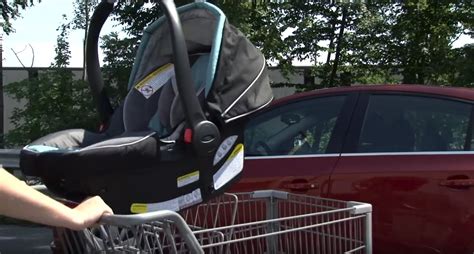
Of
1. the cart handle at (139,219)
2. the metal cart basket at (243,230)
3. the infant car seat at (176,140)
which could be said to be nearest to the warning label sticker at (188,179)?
the infant car seat at (176,140)

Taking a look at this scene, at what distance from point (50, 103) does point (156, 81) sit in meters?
7.28

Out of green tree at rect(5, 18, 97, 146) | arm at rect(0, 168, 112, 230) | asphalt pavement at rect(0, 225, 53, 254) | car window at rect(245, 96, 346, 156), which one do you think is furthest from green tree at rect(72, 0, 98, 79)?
arm at rect(0, 168, 112, 230)

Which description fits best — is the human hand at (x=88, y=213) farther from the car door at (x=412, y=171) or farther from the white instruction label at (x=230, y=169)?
the car door at (x=412, y=171)

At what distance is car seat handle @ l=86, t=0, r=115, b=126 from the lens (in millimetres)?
3260

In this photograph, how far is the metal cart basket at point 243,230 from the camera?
2.17m

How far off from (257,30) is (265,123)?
5.71 metres

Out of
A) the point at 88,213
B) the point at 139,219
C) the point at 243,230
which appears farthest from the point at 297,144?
the point at 88,213

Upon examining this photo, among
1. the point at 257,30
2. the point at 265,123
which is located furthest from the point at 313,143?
the point at 257,30

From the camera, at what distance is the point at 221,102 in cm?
274

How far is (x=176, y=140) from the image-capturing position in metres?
2.64

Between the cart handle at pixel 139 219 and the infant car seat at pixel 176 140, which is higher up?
the infant car seat at pixel 176 140

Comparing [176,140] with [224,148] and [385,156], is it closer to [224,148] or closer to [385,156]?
[224,148]

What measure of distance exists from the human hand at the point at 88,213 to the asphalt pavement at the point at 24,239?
4883mm

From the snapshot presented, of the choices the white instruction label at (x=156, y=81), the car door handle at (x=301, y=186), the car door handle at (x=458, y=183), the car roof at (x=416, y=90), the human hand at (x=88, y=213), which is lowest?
the car door handle at (x=301, y=186)
